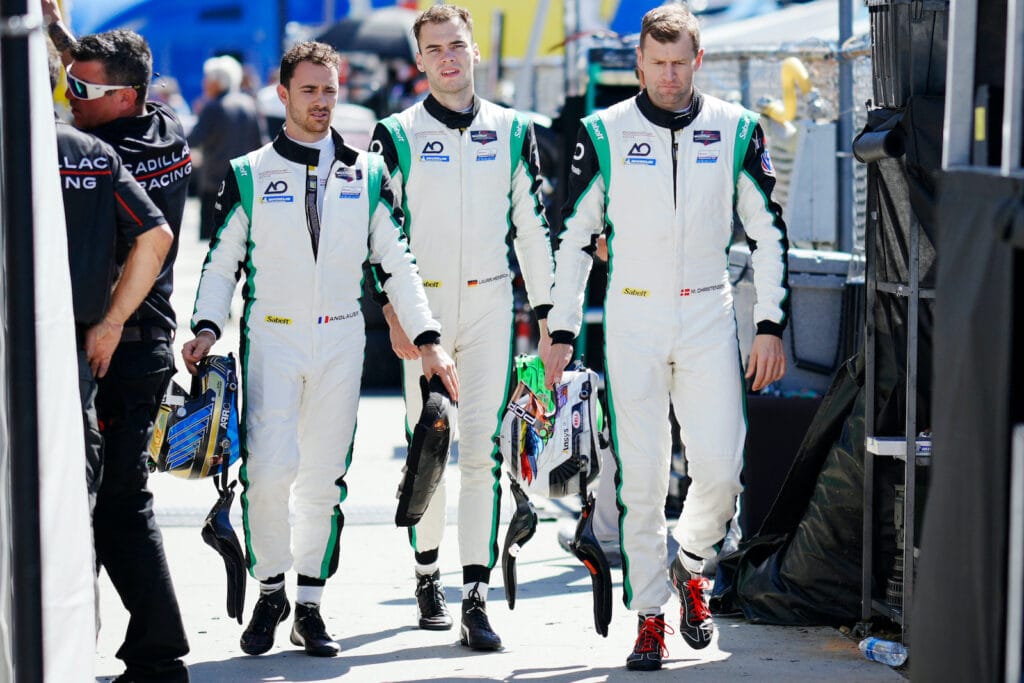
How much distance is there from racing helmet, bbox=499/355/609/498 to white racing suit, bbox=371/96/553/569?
209 millimetres

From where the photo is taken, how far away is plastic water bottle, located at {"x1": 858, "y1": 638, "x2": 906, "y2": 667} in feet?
17.1

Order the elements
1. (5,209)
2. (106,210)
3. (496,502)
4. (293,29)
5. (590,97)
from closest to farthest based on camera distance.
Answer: (5,209) < (106,210) < (496,502) < (590,97) < (293,29)

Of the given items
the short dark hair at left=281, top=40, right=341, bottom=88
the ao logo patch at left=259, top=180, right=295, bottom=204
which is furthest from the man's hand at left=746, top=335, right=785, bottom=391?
the short dark hair at left=281, top=40, right=341, bottom=88

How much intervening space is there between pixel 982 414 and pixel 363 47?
23.3m

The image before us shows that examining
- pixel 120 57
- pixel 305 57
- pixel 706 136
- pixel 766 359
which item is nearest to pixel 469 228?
pixel 305 57

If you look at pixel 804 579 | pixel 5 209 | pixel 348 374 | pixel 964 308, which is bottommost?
pixel 804 579

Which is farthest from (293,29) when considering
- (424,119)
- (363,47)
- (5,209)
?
(5,209)

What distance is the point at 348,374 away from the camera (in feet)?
17.9

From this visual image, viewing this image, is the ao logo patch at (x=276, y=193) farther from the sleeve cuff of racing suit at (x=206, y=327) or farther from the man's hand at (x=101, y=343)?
the man's hand at (x=101, y=343)

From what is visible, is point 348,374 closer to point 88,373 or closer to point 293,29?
point 88,373

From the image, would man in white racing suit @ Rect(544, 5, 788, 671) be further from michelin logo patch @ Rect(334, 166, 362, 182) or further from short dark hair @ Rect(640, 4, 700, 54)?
michelin logo patch @ Rect(334, 166, 362, 182)

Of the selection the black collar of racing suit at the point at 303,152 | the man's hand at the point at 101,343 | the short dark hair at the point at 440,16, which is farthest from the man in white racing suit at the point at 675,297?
the man's hand at the point at 101,343

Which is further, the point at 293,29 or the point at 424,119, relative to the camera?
the point at 293,29

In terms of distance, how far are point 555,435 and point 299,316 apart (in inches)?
37.2
